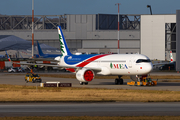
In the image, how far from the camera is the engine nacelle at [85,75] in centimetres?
4375

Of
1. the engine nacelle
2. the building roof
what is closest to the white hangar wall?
the building roof

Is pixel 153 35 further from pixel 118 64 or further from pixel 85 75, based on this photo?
pixel 85 75

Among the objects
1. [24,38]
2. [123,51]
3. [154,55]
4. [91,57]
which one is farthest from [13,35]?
[91,57]

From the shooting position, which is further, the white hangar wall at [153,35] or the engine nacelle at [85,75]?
the white hangar wall at [153,35]

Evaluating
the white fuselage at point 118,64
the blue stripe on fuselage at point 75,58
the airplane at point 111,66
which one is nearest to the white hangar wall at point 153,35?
the blue stripe on fuselage at point 75,58

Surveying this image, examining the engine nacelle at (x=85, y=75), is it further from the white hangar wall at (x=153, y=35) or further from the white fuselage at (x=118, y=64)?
the white hangar wall at (x=153, y=35)

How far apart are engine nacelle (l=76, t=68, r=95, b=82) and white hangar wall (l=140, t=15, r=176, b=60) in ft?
198

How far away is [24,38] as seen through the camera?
131 metres

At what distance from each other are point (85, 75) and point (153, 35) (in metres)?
62.6

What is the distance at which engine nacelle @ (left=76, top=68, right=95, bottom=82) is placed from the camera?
43.8 m

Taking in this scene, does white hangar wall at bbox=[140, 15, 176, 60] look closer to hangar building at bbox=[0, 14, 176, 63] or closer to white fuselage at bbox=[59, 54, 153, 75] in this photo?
hangar building at bbox=[0, 14, 176, 63]

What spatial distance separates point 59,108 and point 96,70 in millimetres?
23550

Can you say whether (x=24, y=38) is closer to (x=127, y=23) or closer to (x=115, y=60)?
(x=127, y=23)

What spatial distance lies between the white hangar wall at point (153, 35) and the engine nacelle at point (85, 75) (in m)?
60.5
